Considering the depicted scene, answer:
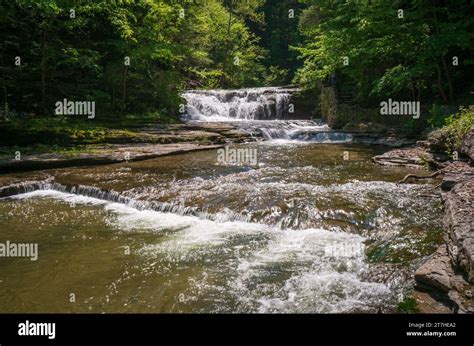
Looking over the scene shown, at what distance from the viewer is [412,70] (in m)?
14.3

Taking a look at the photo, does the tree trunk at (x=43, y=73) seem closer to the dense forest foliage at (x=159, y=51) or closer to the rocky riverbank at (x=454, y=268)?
the dense forest foliage at (x=159, y=51)

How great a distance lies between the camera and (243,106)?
26.7 meters

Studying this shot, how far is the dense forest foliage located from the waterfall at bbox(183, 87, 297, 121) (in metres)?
2.40

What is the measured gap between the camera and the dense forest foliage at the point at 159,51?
577 inches

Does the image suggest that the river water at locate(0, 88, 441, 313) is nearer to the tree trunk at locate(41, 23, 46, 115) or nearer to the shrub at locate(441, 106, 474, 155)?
the shrub at locate(441, 106, 474, 155)

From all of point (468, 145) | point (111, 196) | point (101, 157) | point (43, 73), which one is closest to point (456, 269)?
point (468, 145)

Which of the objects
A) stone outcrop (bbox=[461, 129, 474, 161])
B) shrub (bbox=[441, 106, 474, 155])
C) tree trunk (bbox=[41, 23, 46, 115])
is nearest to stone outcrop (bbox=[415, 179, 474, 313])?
stone outcrop (bbox=[461, 129, 474, 161])

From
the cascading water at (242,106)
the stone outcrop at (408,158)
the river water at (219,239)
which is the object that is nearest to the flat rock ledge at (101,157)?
the river water at (219,239)

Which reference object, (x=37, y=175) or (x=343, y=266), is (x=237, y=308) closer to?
(x=343, y=266)

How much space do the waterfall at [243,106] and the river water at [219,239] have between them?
14911mm

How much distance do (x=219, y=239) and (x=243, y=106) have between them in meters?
20.7

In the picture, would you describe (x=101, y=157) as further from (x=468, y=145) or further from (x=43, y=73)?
Answer: (x=468, y=145)
